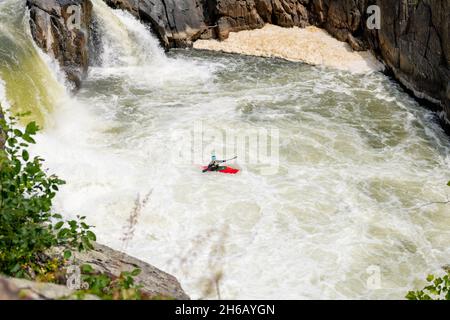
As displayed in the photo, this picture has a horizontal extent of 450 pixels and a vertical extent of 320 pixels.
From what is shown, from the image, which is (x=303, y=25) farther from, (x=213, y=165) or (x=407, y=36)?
(x=213, y=165)

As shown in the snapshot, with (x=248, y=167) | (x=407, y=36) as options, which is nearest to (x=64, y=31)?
(x=248, y=167)

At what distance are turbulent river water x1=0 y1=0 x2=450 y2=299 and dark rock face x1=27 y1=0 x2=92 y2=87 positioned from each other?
0.42 m

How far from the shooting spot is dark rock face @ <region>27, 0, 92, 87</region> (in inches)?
538

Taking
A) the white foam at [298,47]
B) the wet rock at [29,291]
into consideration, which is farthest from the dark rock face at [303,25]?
the wet rock at [29,291]

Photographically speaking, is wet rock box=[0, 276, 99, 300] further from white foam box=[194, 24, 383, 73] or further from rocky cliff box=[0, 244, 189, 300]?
white foam box=[194, 24, 383, 73]

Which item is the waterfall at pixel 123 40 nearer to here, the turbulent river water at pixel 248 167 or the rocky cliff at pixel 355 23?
the turbulent river water at pixel 248 167

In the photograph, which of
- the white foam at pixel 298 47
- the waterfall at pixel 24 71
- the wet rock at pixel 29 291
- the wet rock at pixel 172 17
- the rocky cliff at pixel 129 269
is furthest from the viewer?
the wet rock at pixel 172 17

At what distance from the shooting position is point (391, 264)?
800cm

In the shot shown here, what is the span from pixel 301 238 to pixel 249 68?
32.1 ft

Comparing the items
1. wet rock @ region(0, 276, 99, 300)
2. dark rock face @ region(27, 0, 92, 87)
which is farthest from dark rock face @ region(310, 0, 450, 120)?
wet rock @ region(0, 276, 99, 300)

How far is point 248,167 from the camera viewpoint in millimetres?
10734

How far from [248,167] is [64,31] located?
23.1 feet

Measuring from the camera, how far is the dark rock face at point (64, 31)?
13.7 metres

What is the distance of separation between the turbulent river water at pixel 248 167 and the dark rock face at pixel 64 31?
1.39 ft
